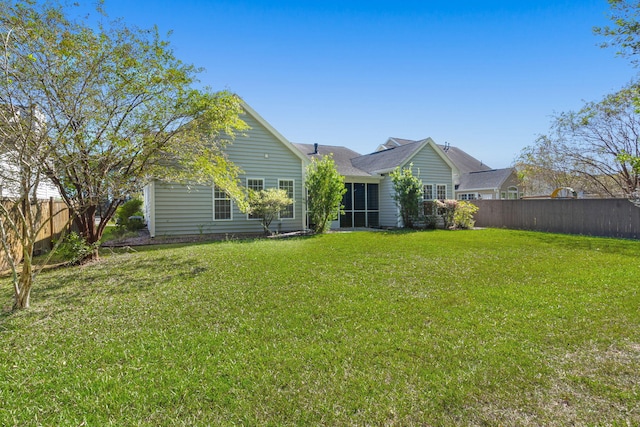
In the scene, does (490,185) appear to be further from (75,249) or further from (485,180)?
(75,249)

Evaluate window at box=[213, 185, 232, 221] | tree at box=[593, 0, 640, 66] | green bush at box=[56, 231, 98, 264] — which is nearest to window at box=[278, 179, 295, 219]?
window at box=[213, 185, 232, 221]

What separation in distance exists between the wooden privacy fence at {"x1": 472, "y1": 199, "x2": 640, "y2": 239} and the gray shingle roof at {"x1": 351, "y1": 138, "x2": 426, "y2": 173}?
17.2ft

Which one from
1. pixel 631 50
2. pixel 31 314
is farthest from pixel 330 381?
pixel 631 50

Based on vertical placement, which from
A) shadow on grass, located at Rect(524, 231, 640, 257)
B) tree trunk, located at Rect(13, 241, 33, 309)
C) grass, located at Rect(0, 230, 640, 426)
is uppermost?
tree trunk, located at Rect(13, 241, 33, 309)

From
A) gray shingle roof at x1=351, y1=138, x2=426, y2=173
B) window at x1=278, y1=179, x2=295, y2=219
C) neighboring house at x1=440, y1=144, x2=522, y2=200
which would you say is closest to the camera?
window at x1=278, y1=179, x2=295, y2=219

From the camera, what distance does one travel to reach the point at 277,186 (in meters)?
13.6

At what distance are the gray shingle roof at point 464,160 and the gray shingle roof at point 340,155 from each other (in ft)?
59.8

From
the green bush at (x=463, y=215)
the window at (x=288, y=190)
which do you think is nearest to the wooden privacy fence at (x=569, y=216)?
the green bush at (x=463, y=215)

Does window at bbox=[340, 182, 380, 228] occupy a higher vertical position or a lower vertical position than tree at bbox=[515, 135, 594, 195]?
lower

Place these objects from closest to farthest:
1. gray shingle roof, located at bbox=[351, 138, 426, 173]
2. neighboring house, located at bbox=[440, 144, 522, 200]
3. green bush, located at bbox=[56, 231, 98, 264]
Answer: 1. green bush, located at bbox=[56, 231, 98, 264]
2. gray shingle roof, located at bbox=[351, 138, 426, 173]
3. neighboring house, located at bbox=[440, 144, 522, 200]

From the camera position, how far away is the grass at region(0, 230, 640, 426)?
8.28ft

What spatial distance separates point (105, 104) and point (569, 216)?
17.9 metres

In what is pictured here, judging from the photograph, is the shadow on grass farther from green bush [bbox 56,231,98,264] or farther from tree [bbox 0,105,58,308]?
green bush [bbox 56,231,98,264]

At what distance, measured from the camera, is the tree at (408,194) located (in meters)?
14.9
